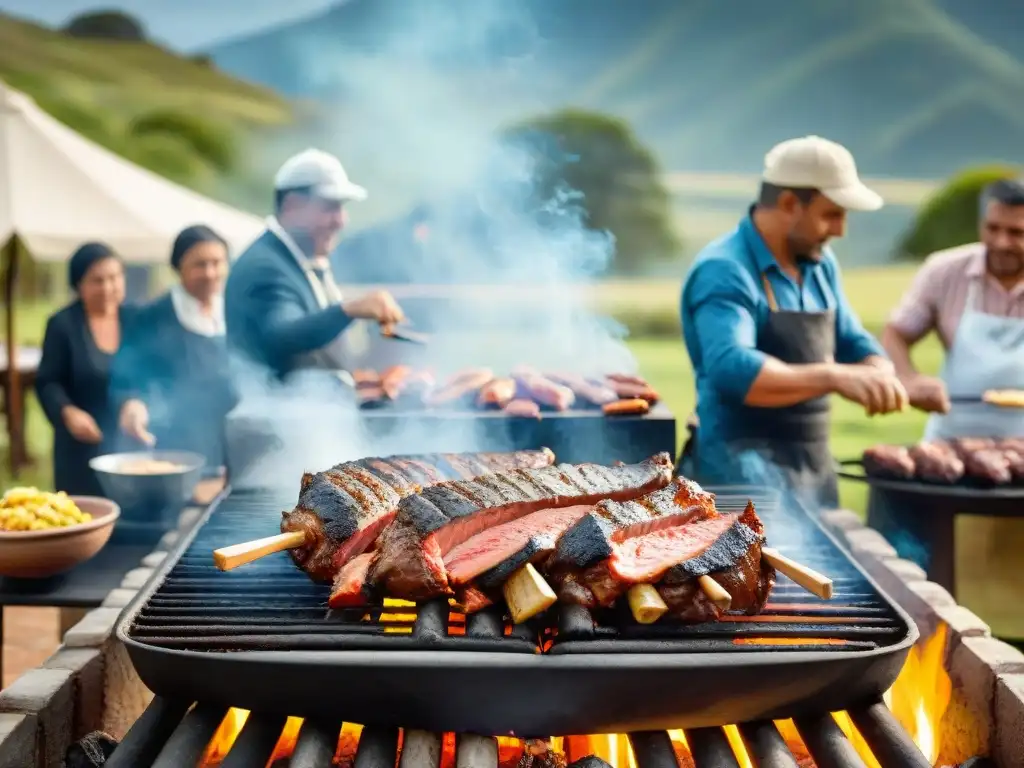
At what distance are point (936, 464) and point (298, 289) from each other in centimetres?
342

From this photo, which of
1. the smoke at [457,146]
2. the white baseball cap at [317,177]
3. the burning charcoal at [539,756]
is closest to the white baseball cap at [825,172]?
the white baseball cap at [317,177]

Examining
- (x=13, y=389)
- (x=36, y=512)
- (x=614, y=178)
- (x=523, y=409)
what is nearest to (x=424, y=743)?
(x=523, y=409)

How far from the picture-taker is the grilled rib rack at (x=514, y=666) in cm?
214

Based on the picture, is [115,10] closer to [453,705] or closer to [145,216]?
[145,216]

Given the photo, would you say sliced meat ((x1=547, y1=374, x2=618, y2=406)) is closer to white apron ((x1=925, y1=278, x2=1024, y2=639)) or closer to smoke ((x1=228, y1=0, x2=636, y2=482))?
white apron ((x1=925, y1=278, x2=1024, y2=639))

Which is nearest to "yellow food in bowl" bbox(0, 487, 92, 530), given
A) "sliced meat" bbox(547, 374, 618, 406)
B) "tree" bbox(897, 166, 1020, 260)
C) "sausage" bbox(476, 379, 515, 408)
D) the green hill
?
"sausage" bbox(476, 379, 515, 408)

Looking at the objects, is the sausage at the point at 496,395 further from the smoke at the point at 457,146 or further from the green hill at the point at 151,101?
the green hill at the point at 151,101

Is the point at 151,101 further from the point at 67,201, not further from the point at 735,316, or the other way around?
the point at 735,316

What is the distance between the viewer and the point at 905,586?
3.45 m

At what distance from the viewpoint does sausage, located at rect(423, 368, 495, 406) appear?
4.06 m

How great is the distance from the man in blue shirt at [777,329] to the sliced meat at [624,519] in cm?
130

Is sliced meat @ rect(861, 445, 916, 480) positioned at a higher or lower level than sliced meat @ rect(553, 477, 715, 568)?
lower

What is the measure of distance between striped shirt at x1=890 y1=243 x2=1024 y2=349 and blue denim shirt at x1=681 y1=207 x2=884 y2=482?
141 cm

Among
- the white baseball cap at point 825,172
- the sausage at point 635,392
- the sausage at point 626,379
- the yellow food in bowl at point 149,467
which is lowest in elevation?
the yellow food in bowl at point 149,467
